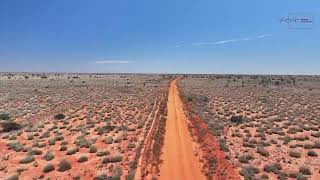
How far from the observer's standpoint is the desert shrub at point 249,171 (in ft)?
42.6

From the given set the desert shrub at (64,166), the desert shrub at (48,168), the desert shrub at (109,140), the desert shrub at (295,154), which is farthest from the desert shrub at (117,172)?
the desert shrub at (295,154)

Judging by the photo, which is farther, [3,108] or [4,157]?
[3,108]

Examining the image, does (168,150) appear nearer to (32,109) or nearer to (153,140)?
(153,140)

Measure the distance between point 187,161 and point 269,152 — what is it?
17.1 ft

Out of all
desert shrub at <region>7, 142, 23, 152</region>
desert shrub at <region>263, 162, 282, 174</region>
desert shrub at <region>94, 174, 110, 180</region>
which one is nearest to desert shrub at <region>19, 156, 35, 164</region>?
desert shrub at <region>7, 142, 23, 152</region>

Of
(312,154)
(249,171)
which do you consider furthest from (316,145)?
(249,171)

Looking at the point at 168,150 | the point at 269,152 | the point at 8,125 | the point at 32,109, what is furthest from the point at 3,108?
the point at 269,152

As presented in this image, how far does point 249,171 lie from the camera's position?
1353cm

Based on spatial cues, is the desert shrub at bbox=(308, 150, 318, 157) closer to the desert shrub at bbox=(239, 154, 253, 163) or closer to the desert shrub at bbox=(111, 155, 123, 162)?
the desert shrub at bbox=(239, 154, 253, 163)

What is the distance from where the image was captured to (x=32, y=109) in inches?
1347

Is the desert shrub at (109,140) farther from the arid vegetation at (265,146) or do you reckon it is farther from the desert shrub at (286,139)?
the desert shrub at (286,139)

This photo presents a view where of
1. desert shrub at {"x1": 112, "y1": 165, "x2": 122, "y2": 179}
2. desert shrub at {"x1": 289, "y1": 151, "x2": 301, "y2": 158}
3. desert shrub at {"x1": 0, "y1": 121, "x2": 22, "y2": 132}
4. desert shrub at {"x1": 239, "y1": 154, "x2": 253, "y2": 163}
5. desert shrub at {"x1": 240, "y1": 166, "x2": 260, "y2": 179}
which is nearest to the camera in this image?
desert shrub at {"x1": 112, "y1": 165, "x2": 122, "y2": 179}

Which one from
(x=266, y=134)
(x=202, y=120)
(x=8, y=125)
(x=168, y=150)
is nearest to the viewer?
(x=168, y=150)

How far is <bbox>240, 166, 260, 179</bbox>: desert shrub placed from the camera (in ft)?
42.6
